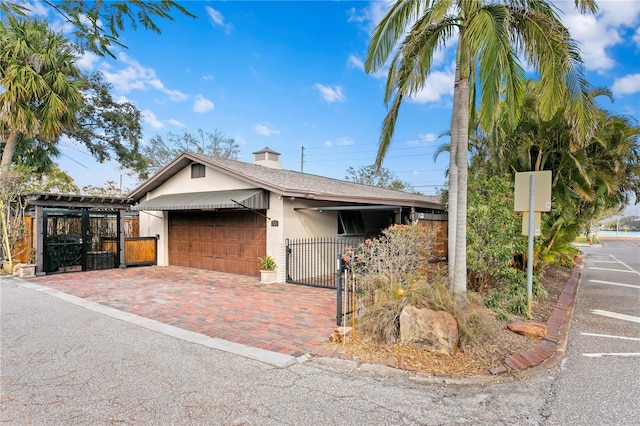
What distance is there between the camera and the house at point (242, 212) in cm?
1073

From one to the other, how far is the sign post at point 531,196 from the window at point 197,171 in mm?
10549

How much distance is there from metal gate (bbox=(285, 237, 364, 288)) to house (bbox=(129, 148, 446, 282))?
22cm

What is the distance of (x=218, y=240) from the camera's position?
12.8 meters

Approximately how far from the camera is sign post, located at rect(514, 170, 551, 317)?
A: 6488mm

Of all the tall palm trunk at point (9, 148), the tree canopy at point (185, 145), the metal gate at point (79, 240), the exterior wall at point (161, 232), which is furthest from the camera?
the tree canopy at point (185, 145)

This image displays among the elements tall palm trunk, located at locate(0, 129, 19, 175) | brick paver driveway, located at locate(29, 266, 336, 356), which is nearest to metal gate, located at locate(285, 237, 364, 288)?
brick paver driveway, located at locate(29, 266, 336, 356)

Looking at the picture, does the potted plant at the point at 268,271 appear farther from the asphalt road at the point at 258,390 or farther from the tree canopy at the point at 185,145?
the tree canopy at the point at 185,145

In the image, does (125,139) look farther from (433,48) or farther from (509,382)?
(509,382)

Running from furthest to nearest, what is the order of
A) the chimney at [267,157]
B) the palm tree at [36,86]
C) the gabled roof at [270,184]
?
1. the chimney at [267,157]
2. the palm tree at [36,86]
3. the gabled roof at [270,184]

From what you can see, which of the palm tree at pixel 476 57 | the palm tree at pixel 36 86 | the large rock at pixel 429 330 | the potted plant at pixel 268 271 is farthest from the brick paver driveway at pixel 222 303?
the palm tree at pixel 36 86

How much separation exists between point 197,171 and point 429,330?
1099 centimetres

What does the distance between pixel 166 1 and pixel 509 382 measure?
5.25m

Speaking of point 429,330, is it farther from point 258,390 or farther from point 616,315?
point 616,315

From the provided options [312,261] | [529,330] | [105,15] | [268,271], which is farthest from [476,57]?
[312,261]
